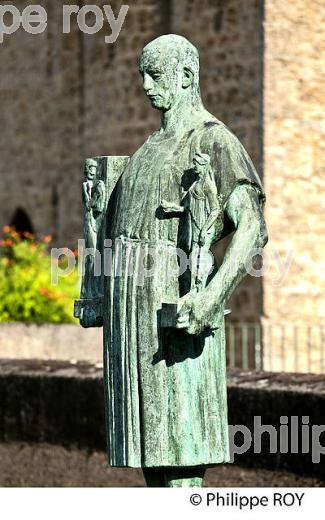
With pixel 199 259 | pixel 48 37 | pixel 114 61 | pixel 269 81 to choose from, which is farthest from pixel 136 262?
pixel 48 37

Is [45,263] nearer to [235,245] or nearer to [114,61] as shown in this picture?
[114,61]

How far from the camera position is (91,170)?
19.4 ft

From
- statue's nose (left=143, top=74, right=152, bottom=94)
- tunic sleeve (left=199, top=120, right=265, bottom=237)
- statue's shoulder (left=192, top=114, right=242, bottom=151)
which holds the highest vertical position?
statue's nose (left=143, top=74, right=152, bottom=94)

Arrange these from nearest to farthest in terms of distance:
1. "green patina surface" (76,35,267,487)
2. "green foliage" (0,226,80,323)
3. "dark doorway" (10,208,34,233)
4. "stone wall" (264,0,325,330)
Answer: "green patina surface" (76,35,267,487), "green foliage" (0,226,80,323), "stone wall" (264,0,325,330), "dark doorway" (10,208,34,233)

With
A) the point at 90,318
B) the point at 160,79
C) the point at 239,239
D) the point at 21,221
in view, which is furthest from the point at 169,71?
the point at 21,221

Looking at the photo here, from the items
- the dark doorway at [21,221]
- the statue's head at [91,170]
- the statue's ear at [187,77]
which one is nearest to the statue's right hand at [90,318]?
the statue's head at [91,170]

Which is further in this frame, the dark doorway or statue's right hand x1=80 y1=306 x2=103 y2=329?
the dark doorway

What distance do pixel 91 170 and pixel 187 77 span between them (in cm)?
47

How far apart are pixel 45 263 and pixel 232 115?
320 centimetres

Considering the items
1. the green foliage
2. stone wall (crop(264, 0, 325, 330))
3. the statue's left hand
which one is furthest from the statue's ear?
stone wall (crop(264, 0, 325, 330))

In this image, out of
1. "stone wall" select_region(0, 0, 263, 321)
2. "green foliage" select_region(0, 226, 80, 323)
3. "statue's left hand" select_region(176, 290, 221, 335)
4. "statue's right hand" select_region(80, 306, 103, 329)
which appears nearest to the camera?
"statue's left hand" select_region(176, 290, 221, 335)

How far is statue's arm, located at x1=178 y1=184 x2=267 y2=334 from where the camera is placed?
5.25 m

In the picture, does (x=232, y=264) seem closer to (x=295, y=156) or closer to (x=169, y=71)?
(x=169, y=71)

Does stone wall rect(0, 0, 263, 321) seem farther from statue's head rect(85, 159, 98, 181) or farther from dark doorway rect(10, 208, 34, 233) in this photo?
statue's head rect(85, 159, 98, 181)
